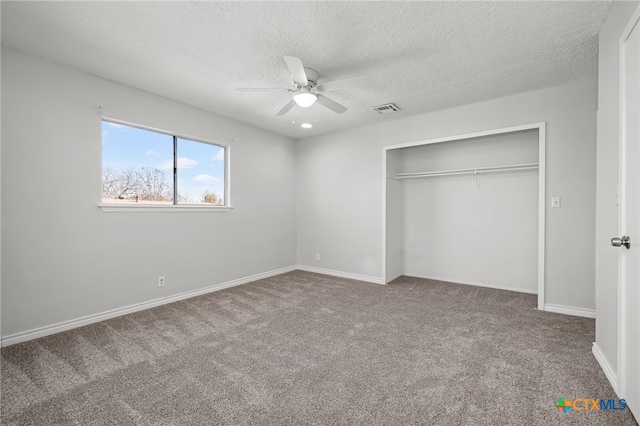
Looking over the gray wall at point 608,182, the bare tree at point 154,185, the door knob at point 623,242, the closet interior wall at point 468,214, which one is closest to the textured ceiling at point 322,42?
the gray wall at point 608,182

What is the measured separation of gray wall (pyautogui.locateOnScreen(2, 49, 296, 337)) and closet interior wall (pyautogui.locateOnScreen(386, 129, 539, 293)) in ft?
9.79

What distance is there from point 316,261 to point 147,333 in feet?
10.1

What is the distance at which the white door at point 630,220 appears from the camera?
5.15 feet

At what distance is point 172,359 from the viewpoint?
226cm

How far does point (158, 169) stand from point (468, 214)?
4.40 m

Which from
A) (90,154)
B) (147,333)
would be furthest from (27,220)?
(147,333)

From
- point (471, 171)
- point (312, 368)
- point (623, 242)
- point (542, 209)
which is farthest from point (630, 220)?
point (471, 171)

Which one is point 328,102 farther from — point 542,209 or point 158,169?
point 542,209

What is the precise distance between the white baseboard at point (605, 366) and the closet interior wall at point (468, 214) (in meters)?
1.82

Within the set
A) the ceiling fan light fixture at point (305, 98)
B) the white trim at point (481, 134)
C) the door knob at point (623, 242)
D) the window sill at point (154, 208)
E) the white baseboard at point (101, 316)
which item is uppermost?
the ceiling fan light fixture at point (305, 98)

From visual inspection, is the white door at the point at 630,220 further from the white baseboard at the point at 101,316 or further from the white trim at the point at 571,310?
the white baseboard at the point at 101,316

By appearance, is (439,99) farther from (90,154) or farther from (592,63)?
(90,154)

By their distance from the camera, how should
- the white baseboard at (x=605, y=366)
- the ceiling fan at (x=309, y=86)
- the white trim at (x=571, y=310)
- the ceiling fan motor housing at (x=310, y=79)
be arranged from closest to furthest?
the white baseboard at (x=605, y=366) → the ceiling fan at (x=309, y=86) → the ceiling fan motor housing at (x=310, y=79) → the white trim at (x=571, y=310)

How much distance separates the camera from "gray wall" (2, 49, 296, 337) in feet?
8.21
